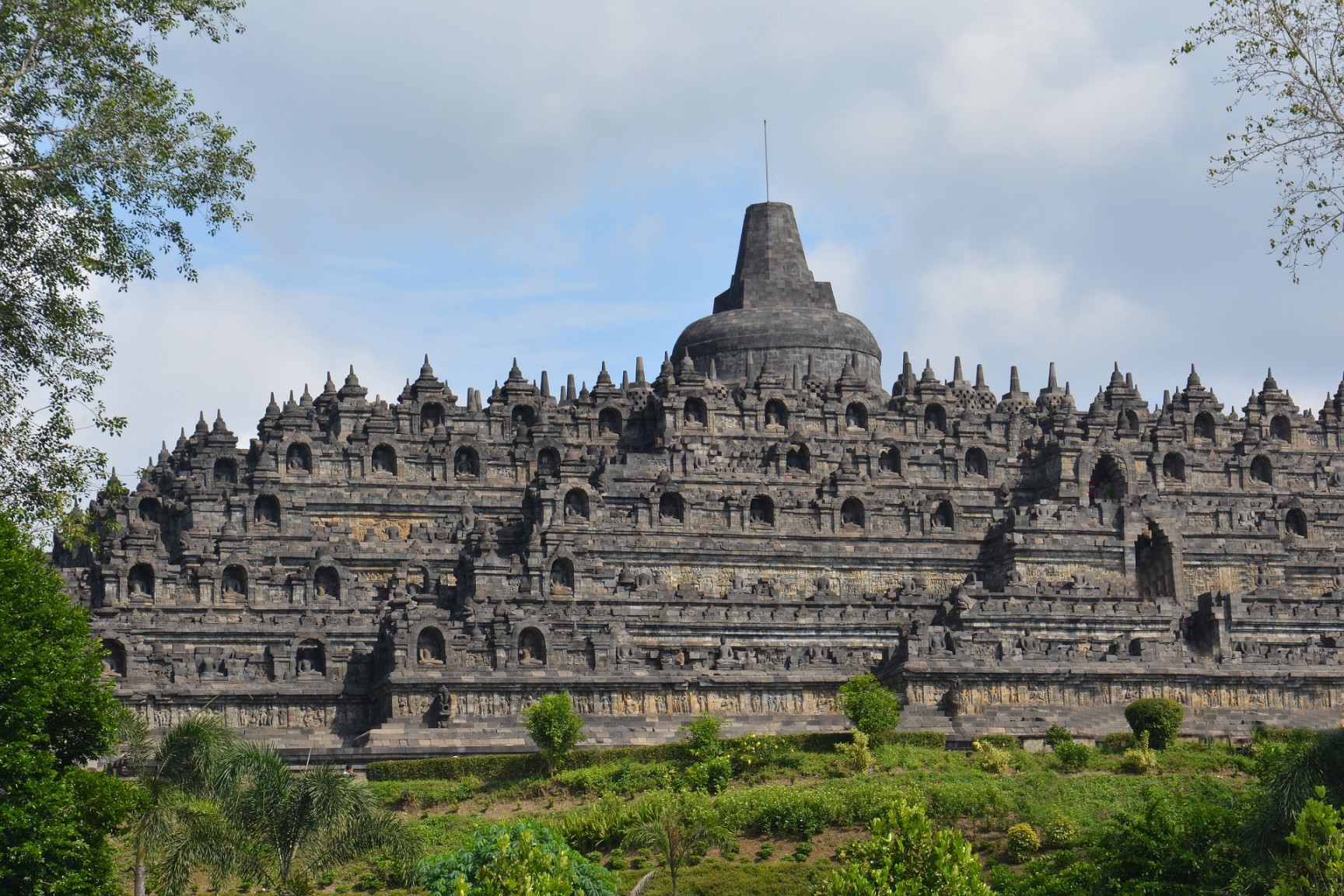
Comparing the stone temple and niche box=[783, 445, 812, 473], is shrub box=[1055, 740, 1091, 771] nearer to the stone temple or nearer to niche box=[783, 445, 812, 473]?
the stone temple

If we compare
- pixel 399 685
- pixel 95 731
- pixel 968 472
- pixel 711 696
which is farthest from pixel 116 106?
pixel 968 472

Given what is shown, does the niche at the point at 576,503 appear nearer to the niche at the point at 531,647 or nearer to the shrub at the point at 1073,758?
the niche at the point at 531,647

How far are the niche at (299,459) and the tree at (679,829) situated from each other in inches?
1385

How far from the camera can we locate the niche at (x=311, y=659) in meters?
82.7

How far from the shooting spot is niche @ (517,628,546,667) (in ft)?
267

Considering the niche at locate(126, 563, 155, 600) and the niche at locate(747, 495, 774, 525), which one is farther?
the niche at locate(747, 495, 774, 525)

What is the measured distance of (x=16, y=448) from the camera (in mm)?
50781

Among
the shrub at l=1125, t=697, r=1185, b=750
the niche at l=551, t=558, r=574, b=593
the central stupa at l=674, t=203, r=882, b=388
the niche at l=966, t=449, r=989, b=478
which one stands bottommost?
the shrub at l=1125, t=697, r=1185, b=750

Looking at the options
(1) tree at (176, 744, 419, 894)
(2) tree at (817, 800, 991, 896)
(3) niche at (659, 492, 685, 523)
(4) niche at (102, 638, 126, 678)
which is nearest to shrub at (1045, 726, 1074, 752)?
(3) niche at (659, 492, 685, 523)

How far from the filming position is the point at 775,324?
366 ft

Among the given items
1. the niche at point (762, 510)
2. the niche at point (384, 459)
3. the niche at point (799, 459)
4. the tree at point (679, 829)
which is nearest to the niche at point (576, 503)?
the niche at point (762, 510)

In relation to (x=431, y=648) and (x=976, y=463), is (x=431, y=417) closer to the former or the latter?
(x=431, y=648)

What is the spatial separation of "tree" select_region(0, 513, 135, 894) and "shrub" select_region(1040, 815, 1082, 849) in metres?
25.9

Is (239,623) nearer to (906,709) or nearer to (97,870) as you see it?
(906,709)
